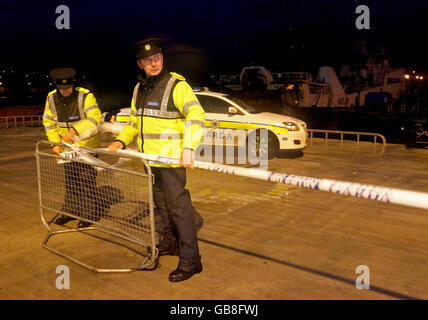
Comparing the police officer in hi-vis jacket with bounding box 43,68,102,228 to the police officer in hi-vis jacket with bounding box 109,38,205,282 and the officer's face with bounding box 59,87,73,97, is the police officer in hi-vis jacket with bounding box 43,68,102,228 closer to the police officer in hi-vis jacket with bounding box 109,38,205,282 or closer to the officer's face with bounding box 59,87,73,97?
the officer's face with bounding box 59,87,73,97

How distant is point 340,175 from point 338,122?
1702 cm

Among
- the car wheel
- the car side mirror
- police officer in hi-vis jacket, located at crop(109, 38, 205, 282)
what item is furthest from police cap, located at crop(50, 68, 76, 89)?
the car wheel

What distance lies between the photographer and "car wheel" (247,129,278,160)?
9.87 meters

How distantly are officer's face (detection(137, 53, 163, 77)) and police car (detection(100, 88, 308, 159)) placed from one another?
249 inches

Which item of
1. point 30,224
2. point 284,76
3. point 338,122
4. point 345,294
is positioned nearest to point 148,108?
point 345,294

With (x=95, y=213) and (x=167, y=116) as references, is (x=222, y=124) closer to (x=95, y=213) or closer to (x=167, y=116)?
(x=95, y=213)

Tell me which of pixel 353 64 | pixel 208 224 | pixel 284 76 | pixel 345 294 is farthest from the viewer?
pixel 353 64

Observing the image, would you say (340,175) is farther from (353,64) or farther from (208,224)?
(353,64)

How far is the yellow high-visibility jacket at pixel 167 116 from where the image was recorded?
351cm

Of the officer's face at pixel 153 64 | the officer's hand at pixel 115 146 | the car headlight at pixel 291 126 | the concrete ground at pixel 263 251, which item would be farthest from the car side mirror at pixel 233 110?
the officer's face at pixel 153 64

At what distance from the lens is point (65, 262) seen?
4.08 metres

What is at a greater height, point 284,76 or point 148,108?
point 284,76

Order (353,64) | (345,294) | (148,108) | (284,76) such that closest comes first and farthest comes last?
(345,294), (148,108), (284,76), (353,64)
